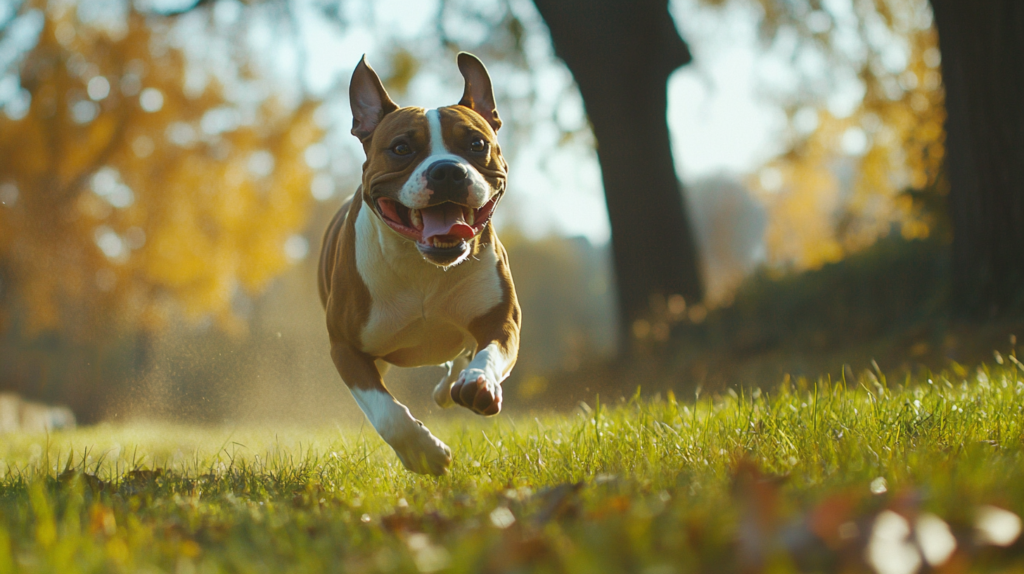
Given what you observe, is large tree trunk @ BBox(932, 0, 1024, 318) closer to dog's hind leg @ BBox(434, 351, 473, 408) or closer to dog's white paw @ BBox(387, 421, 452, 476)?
dog's hind leg @ BBox(434, 351, 473, 408)

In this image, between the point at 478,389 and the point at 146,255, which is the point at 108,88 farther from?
the point at 478,389

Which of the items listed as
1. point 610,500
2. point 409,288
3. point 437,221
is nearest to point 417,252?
point 409,288

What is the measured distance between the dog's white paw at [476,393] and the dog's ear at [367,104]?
5.48 feet

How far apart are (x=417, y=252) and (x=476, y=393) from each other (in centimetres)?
107

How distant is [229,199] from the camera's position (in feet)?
56.9

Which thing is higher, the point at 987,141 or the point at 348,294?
the point at 348,294

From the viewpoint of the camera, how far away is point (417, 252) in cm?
383

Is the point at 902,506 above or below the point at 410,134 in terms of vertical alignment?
below

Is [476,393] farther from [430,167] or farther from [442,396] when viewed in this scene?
[442,396]

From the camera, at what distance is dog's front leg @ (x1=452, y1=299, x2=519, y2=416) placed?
300 cm

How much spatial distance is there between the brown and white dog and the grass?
48cm

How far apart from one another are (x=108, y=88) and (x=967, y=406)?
17.5 metres

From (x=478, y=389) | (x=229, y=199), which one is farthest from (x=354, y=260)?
(x=229, y=199)

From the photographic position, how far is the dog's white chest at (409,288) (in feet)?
12.6
